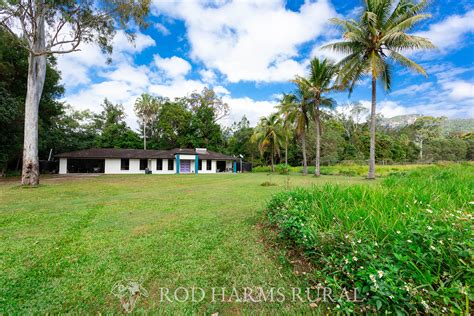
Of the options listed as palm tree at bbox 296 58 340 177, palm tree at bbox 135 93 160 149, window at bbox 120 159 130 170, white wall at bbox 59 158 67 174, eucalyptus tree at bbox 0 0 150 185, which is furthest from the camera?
palm tree at bbox 135 93 160 149

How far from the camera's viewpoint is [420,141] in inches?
1829

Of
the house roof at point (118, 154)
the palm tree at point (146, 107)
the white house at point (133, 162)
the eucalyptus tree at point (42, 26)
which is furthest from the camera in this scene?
the palm tree at point (146, 107)

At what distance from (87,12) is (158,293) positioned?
1406cm

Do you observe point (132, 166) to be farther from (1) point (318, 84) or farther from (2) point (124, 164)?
(1) point (318, 84)

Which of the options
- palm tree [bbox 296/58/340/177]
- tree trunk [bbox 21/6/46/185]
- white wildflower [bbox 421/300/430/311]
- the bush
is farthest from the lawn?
palm tree [bbox 296/58/340/177]

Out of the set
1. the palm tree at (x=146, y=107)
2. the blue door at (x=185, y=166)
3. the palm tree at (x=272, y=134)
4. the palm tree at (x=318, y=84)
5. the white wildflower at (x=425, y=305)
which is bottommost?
the white wildflower at (x=425, y=305)

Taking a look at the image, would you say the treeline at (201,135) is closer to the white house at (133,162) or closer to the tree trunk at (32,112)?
the white house at (133,162)

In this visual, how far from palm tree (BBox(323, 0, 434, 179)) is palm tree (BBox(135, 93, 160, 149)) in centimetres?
2846

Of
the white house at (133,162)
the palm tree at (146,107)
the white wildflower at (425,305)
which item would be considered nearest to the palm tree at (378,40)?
the white wildflower at (425,305)

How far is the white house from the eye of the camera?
21406mm

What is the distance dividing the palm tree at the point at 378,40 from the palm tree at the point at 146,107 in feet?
93.4

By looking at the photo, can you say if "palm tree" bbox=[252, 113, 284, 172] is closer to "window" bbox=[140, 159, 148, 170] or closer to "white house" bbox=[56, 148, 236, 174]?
"white house" bbox=[56, 148, 236, 174]

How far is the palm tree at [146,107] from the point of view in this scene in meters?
33.5

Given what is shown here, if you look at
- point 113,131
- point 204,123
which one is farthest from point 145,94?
point 204,123
